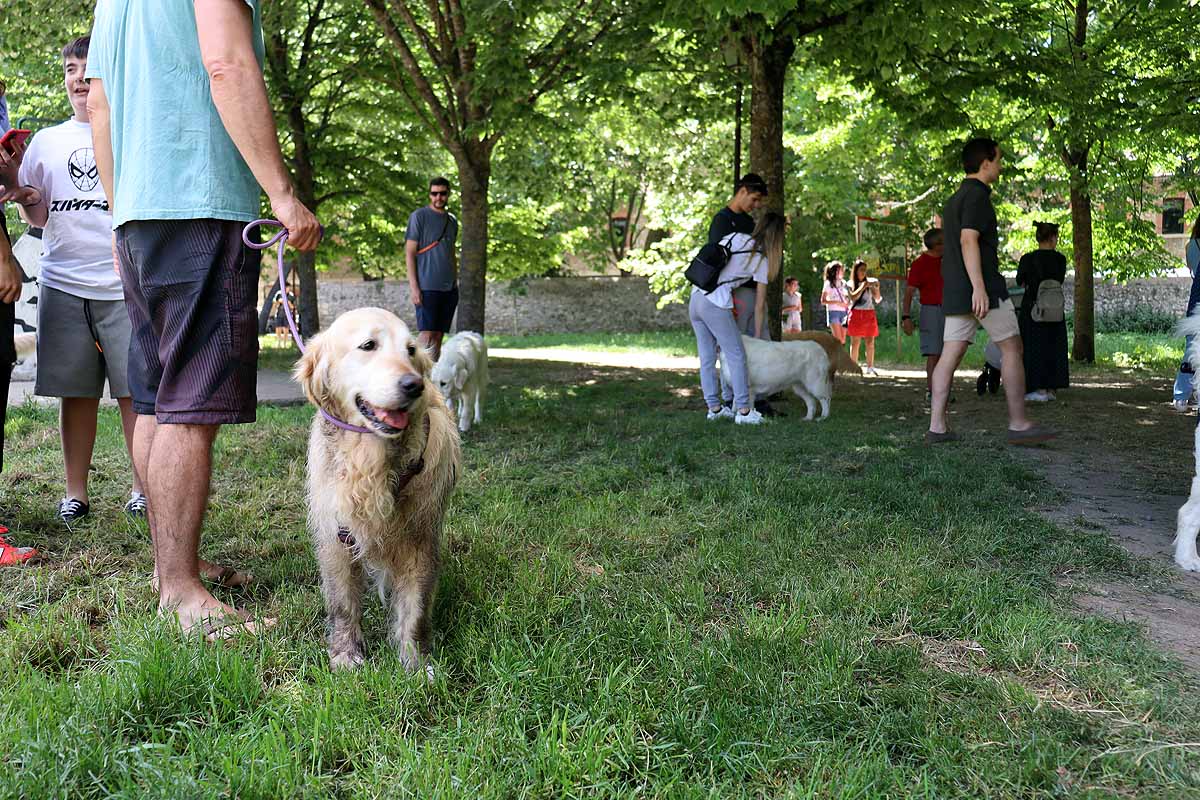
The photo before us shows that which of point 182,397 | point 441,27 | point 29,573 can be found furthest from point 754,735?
point 441,27

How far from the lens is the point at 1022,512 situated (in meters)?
4.71

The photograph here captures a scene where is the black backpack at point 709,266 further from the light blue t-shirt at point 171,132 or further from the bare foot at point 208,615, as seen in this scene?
the bare foot at point 208,615

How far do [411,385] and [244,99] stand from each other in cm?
119

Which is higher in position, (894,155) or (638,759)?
(894,155)

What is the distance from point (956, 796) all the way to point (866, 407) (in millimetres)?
7801

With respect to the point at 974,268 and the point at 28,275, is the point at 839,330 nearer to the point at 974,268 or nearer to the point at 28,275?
A: the point at 974,268

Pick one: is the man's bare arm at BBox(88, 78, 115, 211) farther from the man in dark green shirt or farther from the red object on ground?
the man in dark green shirt

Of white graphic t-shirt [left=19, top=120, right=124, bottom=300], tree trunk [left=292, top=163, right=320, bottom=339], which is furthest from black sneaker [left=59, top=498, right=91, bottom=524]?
tree trunk [left=292, top=163, right=320, bottom=339]

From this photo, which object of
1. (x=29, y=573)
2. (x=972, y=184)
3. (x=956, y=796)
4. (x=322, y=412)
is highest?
(x=972, y=184)

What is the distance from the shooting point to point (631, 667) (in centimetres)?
270

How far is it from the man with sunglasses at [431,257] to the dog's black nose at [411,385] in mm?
6831

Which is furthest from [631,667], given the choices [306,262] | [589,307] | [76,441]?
[589,307]

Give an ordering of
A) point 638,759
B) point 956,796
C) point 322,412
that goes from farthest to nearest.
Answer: point 322,412 < point 638,759 < point 956,796

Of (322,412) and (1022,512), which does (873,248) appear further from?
(322,412)
